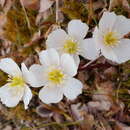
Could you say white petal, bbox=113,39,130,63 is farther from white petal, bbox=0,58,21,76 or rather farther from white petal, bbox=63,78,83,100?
white petal, bbox=0,58,21,76

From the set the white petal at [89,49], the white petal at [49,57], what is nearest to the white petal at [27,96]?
the white petal at [49,57]

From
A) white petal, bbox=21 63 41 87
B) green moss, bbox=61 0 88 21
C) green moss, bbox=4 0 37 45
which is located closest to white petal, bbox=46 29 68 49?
white petal, bbox=21 63 41 87

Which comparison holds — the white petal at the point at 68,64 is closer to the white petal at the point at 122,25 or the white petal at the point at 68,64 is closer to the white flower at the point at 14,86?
the white flower at the point at 14,86

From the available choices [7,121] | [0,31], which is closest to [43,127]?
[7,121]

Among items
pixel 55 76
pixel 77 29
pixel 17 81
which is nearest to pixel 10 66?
pixel 17 81

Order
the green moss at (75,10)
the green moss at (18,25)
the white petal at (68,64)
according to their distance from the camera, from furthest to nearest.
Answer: the green moss at (18,25), the green moss at (75,10), the white petal at (68,64)

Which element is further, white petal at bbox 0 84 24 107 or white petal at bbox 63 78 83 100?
white petal at bbox 0 84 24 107

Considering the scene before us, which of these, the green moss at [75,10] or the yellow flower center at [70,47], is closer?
the yellow flower center at [70,47]
